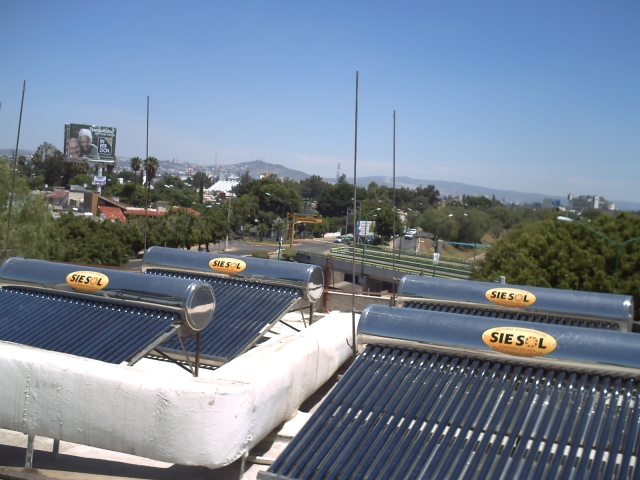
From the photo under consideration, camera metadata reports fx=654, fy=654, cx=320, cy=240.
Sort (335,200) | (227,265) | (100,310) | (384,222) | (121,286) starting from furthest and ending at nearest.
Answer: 1. (335,200)
2. (384,222)
3. (227,265)
4. (121,286)
5. (100,310)

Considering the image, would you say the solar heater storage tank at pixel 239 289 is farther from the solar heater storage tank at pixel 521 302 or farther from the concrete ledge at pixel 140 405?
the concrete ledge at pixel 140 405

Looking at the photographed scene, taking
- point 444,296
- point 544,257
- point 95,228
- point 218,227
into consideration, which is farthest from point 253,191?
point 444,296

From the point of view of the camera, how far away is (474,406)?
4551 millimetres

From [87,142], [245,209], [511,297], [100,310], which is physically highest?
[87,142]

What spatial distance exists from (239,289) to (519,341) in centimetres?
538

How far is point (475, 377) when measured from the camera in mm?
4938

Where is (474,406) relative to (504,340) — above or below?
below

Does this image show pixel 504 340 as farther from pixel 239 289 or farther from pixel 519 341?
pixel 239 289

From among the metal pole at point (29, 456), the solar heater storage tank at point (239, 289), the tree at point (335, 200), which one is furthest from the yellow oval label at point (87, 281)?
the tree at point (335, 200)

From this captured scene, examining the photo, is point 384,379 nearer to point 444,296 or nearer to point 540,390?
point 540,390

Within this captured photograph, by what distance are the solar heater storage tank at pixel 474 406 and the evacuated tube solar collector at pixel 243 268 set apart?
4103mm

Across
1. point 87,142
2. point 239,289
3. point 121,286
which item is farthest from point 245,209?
point 121,286

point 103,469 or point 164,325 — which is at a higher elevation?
point 164,325

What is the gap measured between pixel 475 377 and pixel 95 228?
43380mm
